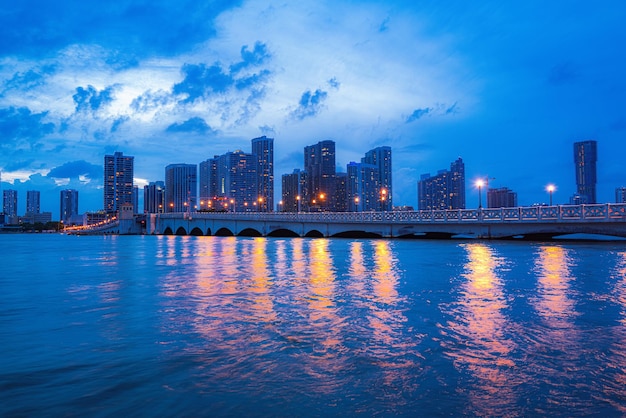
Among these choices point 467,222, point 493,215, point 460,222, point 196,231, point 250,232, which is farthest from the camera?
point 196,231

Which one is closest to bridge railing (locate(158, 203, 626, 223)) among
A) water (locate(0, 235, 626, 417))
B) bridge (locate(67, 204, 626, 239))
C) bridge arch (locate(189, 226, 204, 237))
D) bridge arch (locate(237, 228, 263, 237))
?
bridge (locate(67, 204, 626, 239))

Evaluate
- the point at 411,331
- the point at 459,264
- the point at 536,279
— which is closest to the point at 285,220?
the point at 459,264

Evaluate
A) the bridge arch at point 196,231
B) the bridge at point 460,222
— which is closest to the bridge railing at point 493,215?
the bridge at point 460,222

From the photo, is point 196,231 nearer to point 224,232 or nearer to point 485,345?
point 224,232

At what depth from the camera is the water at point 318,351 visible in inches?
222

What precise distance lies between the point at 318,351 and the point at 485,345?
3.15 m

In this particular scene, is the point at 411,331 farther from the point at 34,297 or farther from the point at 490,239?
the point at 490,239

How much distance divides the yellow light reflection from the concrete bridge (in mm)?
32042

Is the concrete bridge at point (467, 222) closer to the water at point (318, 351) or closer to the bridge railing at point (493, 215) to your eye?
the bridge railing at point (493, 215)

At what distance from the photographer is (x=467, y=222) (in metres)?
50.9

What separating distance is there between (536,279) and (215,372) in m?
15.6

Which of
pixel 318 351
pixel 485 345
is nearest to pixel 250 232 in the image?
pixel 318 351

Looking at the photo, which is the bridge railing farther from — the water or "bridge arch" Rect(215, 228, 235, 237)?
"bridge arch" Rect(215, 228, 235, 237)

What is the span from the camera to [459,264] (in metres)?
25.0
